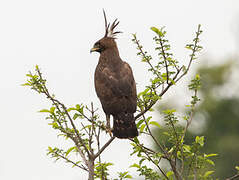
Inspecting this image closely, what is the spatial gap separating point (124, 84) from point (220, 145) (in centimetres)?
3061

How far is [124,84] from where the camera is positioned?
7680 millimetres

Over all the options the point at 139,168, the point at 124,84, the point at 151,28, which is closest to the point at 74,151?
the point at 139,168

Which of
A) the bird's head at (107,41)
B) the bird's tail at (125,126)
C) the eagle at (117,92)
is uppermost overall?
the bird's head at (107,41)

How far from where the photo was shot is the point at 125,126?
23.7 ft

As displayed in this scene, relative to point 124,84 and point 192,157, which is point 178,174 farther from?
point 124,84

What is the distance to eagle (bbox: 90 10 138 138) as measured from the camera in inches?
288

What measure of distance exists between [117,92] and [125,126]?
0.66m

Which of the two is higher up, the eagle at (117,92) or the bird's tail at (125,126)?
the eagle at (117,92)

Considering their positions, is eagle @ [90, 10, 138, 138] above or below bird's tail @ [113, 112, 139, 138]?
above

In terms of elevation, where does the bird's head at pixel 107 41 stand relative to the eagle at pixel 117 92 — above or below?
above

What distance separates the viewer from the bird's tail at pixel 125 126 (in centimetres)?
717

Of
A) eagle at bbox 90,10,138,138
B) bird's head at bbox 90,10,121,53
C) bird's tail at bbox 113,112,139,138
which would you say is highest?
bird's head at bbox 90,10,121,53

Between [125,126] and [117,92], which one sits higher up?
[117,92]

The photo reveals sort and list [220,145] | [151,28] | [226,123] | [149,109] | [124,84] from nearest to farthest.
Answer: [151,28], [149,109], [124,84], [220,145], [226,123]
